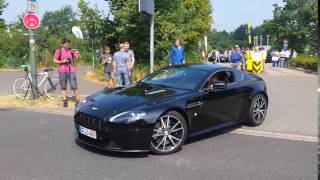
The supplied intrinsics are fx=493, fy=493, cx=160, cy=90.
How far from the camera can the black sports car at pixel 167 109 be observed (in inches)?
274

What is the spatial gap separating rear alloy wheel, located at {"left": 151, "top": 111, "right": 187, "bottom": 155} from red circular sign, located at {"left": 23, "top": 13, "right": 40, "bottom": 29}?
23.0ft

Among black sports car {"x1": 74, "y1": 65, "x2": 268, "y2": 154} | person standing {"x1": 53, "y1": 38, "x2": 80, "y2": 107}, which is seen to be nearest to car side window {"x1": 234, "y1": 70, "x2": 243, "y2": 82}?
black sports car {"x1": 74, "y1": 65, "x2": 268, "y2": 154}

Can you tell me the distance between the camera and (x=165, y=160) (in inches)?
275

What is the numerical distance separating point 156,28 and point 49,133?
1146 cm

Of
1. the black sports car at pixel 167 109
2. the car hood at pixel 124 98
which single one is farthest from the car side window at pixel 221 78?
the car hood at pixel 124 98

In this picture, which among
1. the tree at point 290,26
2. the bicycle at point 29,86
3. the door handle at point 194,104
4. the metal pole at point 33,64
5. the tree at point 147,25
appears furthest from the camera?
the tree at point 290,26

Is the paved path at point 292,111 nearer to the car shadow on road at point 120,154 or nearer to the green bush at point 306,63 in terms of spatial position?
the car shadow on road at point 120,154

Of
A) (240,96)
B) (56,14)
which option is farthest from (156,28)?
(56,14)

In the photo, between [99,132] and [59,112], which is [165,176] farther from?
[59,112]

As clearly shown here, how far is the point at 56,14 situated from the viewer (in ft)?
475

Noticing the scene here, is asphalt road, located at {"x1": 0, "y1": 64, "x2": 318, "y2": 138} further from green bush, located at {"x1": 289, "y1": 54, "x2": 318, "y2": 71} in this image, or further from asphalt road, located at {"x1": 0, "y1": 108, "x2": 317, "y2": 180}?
green bush, located at {"x1": 289, "y1": 54, "x2": 318, "y2": 71}

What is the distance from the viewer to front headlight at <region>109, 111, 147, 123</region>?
6.88 meters

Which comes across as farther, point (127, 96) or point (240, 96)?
point (240, 96)

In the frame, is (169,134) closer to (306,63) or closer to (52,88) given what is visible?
(52,88)
